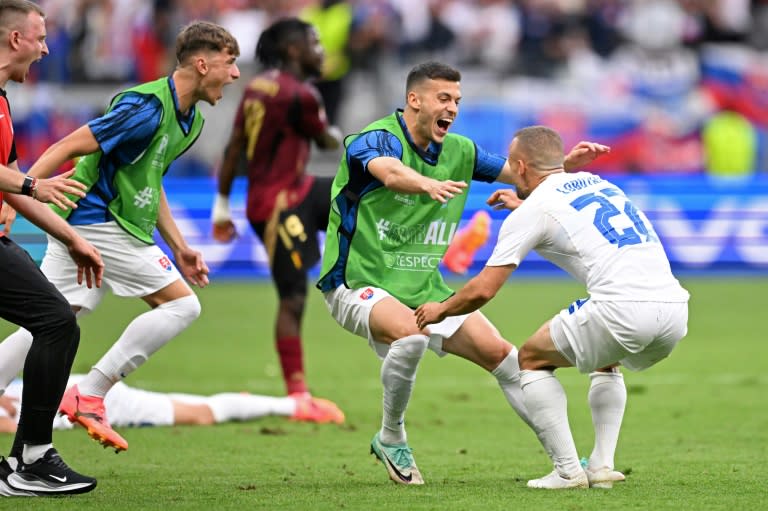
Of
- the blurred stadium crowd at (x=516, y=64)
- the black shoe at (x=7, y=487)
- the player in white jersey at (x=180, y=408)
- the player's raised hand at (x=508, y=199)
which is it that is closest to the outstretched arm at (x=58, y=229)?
the black shoe at (x=7, y=487)

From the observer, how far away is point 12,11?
6.57 metres

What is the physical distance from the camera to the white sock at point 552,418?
21.4ft

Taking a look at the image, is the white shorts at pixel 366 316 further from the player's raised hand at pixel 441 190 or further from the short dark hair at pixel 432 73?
the short dark hair at pixel 432 73

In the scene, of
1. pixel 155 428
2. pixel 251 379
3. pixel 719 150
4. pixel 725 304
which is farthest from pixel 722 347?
pixel 719 150

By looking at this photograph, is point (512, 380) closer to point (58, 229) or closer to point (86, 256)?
point (86, 256)

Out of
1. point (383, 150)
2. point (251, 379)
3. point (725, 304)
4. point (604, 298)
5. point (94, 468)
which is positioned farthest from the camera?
point (725, 304)

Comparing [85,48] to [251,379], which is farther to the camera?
[85,48]

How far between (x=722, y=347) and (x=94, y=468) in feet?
24.0

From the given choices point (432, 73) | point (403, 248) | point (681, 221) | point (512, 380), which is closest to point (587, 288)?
point (512, 380)

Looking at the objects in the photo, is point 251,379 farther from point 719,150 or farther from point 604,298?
point 719,150

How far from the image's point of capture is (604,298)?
21.1ft

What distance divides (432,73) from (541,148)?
32.2 inches

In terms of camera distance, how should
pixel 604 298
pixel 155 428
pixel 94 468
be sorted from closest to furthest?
pixel 604 298
pixel 94 468
pixel 155 428

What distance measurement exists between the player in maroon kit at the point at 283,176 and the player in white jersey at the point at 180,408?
2.05 ft
